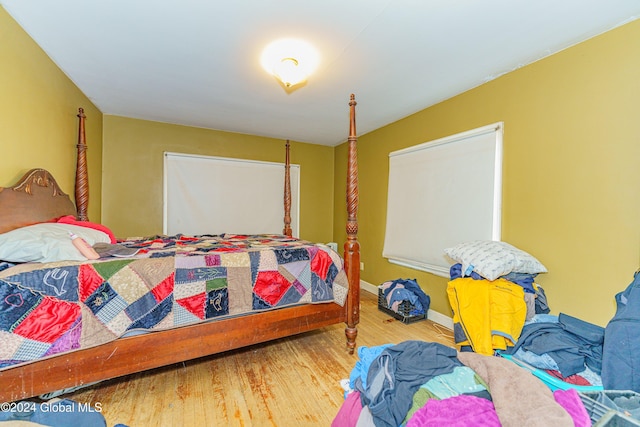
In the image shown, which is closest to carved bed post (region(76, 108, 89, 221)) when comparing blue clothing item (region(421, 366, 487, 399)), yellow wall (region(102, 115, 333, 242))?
yellow wall (region(102, 115, 333, 242))

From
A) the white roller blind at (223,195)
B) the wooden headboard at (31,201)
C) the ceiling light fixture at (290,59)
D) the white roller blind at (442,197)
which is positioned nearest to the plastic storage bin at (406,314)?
the white roller blind at (442,197)

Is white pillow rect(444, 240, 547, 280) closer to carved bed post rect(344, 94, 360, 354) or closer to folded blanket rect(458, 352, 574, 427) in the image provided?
carved bed post rect(344, 94, 360, 354)

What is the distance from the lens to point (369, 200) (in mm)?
3977

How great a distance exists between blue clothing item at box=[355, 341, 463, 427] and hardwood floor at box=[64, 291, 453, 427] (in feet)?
2.61

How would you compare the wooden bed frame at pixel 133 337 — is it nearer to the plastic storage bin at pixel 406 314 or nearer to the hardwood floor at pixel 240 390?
the hardwood floor at pixel 240 390

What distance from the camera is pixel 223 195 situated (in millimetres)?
3908

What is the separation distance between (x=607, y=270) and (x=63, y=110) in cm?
426

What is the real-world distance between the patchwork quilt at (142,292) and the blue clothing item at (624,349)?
5.02 feet

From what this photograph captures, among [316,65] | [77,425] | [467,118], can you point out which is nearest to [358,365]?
[77,425]

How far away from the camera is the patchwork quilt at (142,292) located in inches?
51.5

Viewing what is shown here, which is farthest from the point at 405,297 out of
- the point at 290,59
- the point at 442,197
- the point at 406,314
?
the point at 290,59

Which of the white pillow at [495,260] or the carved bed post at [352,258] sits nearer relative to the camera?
the white pillow at [495,260]

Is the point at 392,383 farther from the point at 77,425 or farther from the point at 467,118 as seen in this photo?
the point at 467,118

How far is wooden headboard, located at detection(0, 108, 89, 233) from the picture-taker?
5.24 feet
